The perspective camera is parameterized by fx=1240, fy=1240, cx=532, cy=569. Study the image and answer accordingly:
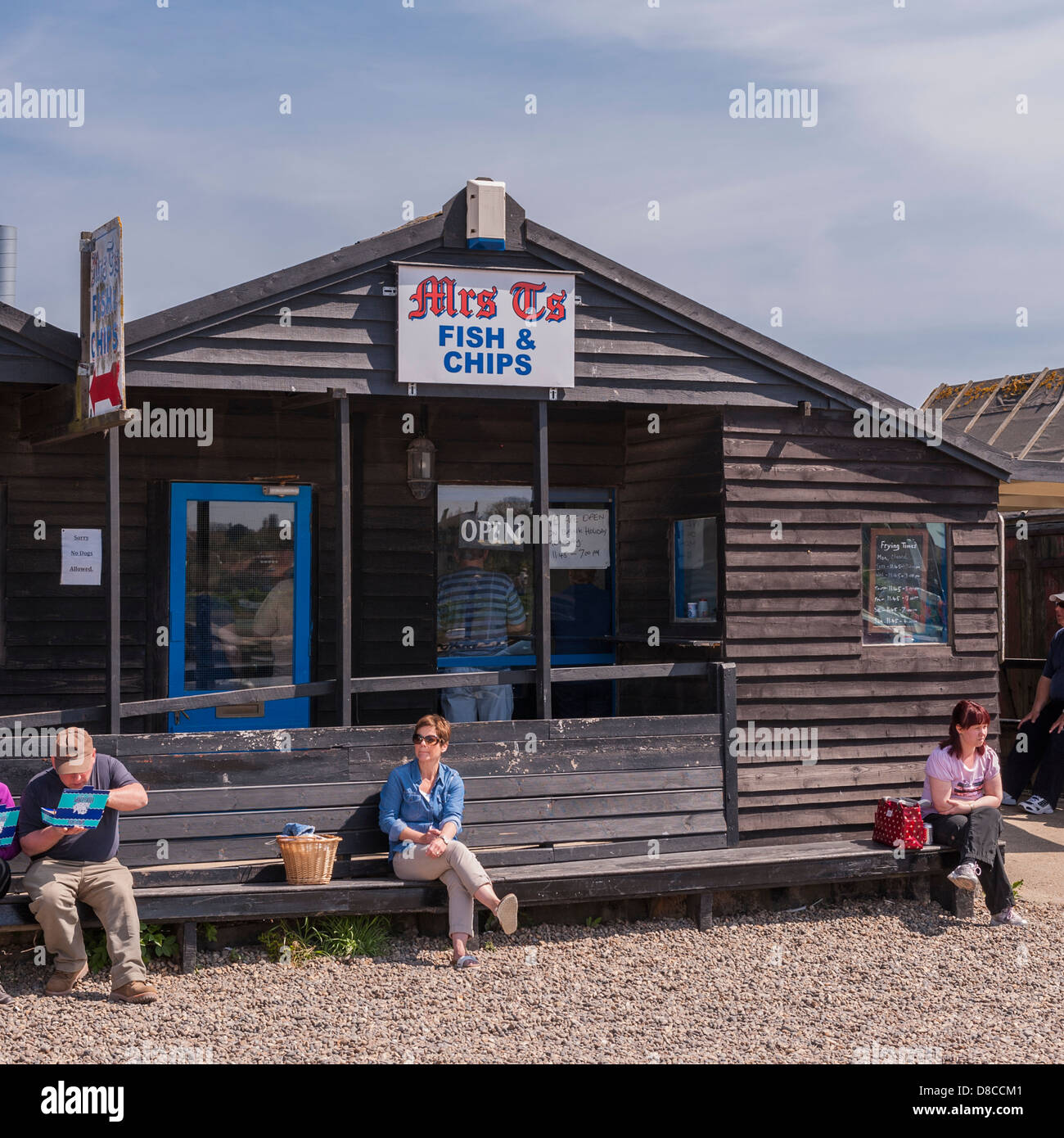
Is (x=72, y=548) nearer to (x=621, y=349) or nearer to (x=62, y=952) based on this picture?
(x=62, y=952)

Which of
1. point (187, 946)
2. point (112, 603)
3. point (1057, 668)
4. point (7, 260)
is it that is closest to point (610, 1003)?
point (187, 946)

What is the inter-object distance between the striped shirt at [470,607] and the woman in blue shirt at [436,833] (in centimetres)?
207

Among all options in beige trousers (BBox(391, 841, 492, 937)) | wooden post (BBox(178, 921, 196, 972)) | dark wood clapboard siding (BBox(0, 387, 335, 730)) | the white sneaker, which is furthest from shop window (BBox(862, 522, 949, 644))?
wooden post (BBox(178, 921, 196, 972))

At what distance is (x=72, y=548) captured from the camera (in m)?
7.51

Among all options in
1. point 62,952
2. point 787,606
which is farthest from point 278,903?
point 787,606

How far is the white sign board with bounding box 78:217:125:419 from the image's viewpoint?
5.64 meters

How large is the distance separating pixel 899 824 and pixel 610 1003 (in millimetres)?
2340

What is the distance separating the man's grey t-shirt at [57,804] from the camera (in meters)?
5.50

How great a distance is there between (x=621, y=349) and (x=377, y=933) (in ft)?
11.2

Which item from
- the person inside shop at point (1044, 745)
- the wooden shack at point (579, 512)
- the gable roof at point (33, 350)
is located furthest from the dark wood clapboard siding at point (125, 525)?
the person inside shop at point (1044, 745)

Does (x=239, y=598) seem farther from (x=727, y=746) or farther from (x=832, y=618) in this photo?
(x=832, y=618)

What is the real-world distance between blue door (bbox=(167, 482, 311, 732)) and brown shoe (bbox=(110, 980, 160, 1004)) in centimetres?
255

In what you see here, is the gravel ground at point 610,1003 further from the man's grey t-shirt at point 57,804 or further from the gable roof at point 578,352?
the gable roof at point 578,352

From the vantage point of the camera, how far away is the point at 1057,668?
930cm
